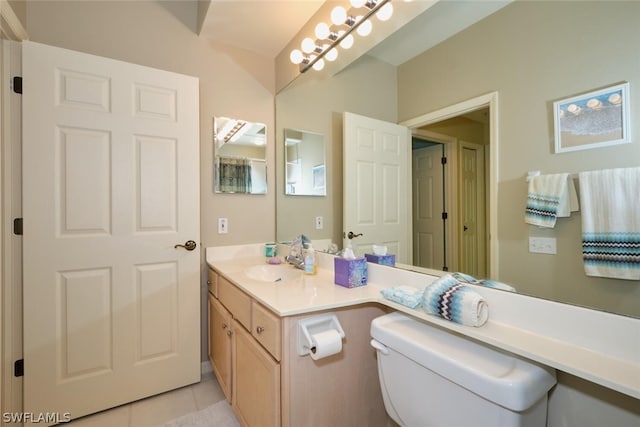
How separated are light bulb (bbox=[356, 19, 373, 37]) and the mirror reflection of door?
0.67 m

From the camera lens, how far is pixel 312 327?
1.04m

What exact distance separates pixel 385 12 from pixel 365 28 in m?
0.14

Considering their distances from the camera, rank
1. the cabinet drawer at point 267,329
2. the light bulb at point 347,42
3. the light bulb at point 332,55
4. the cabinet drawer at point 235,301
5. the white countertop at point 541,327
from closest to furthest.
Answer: the white countertop at point 541,327 < the cabinet drawer at point 267,329 < the cabinet drawer at point 235,301 < the light bulb at point 347,42 < the light bulb at point 332,55

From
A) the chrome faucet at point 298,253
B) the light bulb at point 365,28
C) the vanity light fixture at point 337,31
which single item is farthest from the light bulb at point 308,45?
the chrome faucet at point 298,253

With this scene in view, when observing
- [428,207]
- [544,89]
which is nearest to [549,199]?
[544,89]

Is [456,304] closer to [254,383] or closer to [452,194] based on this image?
[452,194]

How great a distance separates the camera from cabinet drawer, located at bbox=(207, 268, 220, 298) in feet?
5.79

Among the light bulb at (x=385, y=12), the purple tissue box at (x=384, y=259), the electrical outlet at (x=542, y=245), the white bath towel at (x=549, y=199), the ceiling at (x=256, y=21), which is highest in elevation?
the ceiling at (x=256, y=21)

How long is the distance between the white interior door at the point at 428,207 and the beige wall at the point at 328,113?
0.95ft

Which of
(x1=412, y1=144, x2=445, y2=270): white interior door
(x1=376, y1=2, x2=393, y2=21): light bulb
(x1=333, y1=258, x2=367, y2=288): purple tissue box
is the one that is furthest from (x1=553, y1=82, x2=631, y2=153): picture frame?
(x1=376, y1=2, x2=393, y2=21): light bulb

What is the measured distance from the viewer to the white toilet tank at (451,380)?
2.17 ft

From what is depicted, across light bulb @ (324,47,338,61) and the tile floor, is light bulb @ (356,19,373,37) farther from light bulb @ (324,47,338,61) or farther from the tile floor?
the tile floor

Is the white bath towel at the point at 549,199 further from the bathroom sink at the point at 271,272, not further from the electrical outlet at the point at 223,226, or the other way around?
the electrical outlet at the point at 223,226

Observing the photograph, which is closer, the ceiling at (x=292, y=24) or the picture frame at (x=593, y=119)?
the picture frame at (x=593, y=119)
